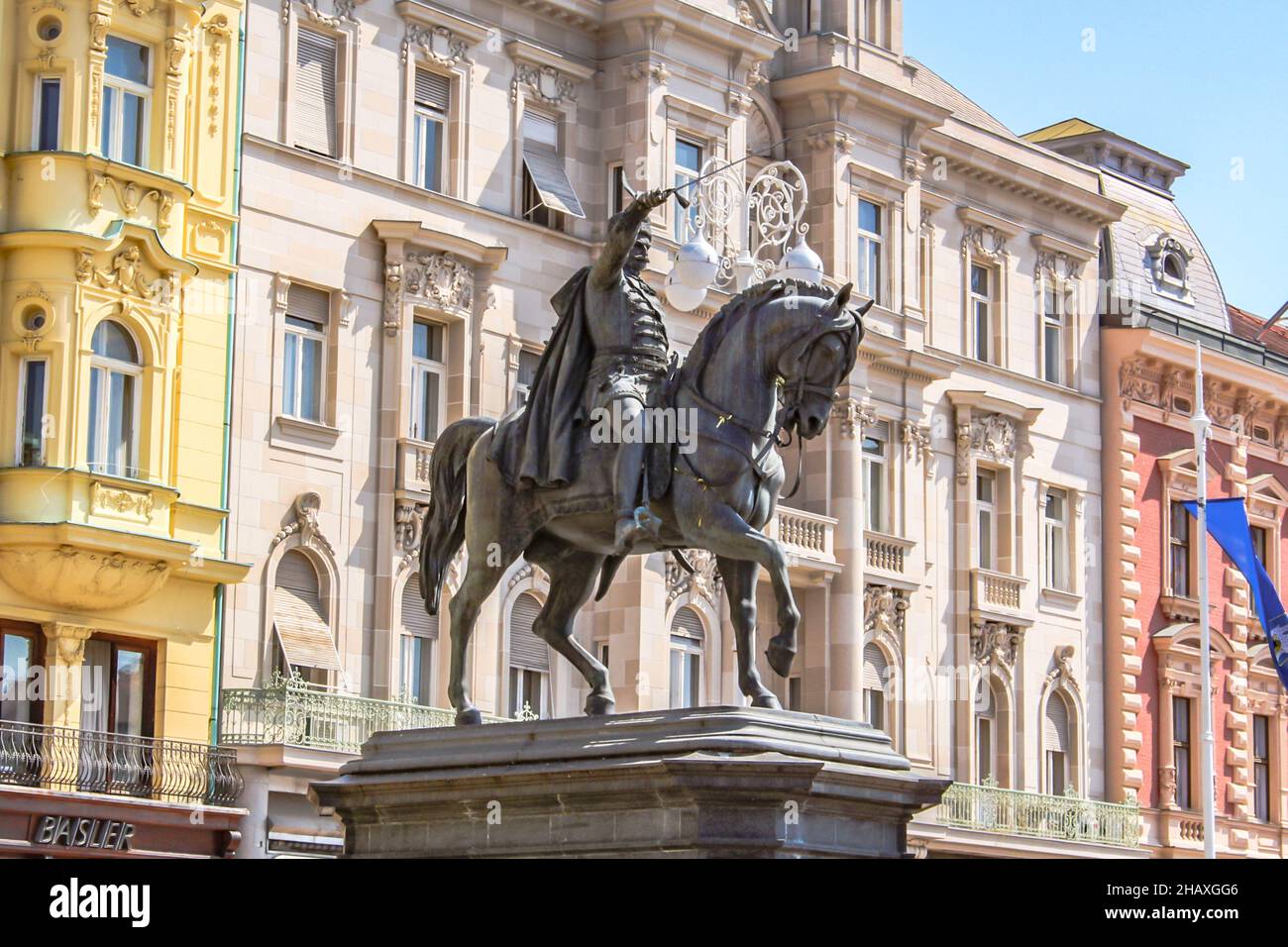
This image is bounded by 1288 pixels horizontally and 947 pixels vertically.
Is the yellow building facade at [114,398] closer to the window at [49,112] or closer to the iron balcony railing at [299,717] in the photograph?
the window at [49,112]

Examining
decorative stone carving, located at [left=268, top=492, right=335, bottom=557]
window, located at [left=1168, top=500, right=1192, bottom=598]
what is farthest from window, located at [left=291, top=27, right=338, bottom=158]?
window, located at [left=1168, top=500, right=1192, bottom=598]

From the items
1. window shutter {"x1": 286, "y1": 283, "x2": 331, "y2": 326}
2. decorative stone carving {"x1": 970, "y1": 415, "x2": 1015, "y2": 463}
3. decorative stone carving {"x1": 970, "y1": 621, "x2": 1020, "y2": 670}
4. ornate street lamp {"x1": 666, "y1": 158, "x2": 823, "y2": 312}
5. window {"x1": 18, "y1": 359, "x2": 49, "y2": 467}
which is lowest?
decorative stone carving {"x1": 970, "y1": 621, "x2": 1020, "y2": 670}

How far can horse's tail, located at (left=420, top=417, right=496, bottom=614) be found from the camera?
814 inches

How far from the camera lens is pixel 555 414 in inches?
771

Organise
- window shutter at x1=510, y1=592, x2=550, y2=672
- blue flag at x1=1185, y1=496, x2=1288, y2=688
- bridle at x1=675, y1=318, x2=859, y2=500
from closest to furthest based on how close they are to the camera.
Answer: bridle at x1=675, y1=318, x2=859, y2=500 → window shutter at x1=510, y1=592, x2=550, y2=672 → blue flag at x1=1185, y1=496, x2=1288, y2=688

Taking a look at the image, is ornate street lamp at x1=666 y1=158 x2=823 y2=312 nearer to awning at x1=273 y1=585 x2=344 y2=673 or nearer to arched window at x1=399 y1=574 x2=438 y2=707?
arched window at x1=399 y1=574 x2=438 y2=707

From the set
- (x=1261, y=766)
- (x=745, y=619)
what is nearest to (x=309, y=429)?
(x=745, y=619)

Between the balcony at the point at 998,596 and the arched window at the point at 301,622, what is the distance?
15500 millimetres

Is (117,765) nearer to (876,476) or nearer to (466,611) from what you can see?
(466,611)

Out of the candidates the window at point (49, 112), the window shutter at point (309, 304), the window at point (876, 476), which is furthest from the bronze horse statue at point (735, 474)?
the window at point (876, 476)

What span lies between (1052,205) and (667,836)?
3674 centimetres

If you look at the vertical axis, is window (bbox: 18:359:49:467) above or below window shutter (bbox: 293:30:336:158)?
below

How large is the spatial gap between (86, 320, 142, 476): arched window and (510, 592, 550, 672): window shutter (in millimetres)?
7611
